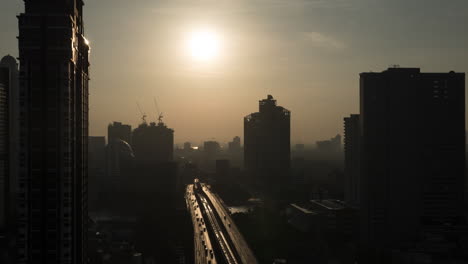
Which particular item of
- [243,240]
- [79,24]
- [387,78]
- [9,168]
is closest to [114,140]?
[9,168]

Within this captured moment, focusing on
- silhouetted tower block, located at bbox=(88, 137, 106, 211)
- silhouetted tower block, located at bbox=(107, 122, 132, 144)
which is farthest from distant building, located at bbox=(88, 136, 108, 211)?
silhouetted tower block, located at bbox=(107, 122, 132, 144)

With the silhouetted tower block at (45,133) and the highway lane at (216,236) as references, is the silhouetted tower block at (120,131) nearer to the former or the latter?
the highway lane at (216,236)

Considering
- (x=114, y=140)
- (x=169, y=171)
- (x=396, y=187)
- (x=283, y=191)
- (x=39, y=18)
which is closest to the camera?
(x=39, y=18)

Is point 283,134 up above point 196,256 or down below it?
above

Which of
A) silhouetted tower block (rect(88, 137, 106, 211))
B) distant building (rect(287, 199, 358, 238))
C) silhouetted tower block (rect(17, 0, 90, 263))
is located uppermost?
silhouetted tower block (rect(17, 0, 90, 263))

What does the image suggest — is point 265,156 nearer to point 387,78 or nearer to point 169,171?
point 169,171

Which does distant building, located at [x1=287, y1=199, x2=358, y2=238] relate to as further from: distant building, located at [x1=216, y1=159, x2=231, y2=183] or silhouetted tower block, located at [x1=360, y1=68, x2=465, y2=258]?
distant building, located at [x1=216, y1=159, x2=231, y2=183]

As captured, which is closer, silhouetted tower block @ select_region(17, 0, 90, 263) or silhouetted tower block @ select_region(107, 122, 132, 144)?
silhouetted tower block @ select_region(17, 0, 90, 263)
